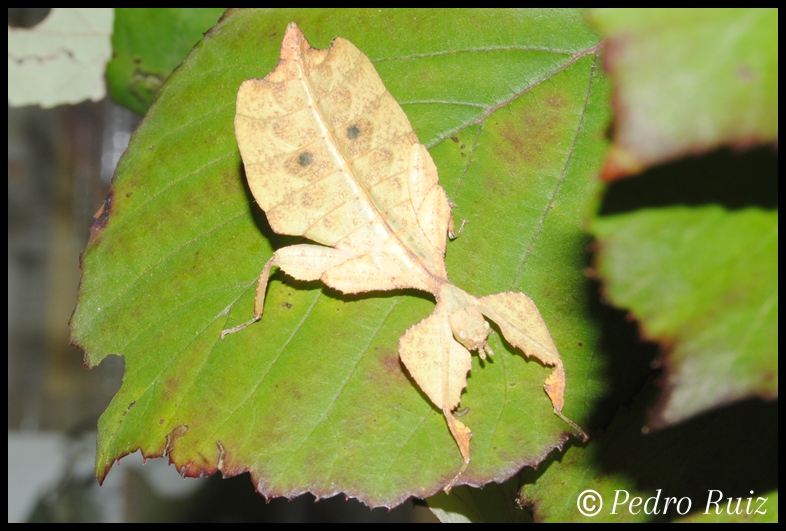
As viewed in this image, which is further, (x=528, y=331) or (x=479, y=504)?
(x=479, y=504)

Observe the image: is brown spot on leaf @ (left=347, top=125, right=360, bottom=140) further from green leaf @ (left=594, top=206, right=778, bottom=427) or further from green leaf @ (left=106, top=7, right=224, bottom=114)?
green leaf @ (left=594, top=206, right=778, bottom=427)

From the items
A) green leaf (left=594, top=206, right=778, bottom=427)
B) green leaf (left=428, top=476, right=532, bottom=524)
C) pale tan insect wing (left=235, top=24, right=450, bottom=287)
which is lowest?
green leaf (left=428, top=476, right=532, bottom=524)

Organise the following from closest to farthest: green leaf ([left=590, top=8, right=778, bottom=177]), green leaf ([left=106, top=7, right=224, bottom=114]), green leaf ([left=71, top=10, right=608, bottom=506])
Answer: green leaf ([left=590, top=8, right=778, bottom=177]) → green leaf ([left=71, top=10, right=608, bottom=506]) → green leaf ([left=106, top=7, right=224, bottom=114])

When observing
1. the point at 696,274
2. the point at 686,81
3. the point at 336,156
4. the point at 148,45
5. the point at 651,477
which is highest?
the point at 686,81

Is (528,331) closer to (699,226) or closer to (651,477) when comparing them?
(651,477)

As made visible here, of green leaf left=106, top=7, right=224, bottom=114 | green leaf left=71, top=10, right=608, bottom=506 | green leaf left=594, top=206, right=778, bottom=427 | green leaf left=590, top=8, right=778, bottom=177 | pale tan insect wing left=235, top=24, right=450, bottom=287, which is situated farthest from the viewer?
green leaf left=106, top=7, right=224, bottom=114

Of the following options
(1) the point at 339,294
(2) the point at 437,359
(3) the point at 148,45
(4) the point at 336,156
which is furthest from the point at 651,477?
(3) the point at 148,45

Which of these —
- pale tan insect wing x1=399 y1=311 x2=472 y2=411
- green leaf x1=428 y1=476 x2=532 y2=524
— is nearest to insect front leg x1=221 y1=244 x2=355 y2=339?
pale tan insect wing x1=399 y1=311 x2=472 y2=411
